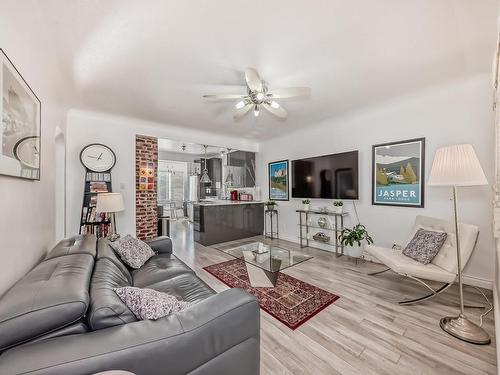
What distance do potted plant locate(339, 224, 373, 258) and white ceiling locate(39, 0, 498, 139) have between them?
1.95m

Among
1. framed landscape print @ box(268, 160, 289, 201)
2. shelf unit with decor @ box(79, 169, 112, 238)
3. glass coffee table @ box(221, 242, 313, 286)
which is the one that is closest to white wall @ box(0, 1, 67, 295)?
shelf unit with decor @ box(79, 169, 112, 238)

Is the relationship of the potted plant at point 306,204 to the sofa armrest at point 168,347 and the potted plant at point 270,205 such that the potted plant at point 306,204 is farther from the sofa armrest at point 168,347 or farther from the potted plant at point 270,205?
the sofa armrest at point 168,347

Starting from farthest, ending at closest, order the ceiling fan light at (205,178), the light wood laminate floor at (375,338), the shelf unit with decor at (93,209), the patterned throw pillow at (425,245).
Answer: the ceiling fan light at (205,178), the shelf unit with decor at (93,209), the patterned throw pillow at (425,245), the light wood laminate floor at (375,338)

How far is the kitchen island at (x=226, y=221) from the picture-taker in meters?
4.54

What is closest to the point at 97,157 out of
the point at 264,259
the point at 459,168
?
the point at 264,259

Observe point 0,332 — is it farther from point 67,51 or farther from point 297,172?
point 297,172

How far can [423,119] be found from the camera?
114 inches

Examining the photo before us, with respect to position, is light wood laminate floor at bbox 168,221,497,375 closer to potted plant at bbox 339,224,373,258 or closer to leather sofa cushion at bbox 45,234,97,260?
potted plant at bbox 339,224,373,258

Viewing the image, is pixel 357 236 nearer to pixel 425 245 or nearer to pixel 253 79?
pixel 425 245

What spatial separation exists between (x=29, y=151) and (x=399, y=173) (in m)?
4.00

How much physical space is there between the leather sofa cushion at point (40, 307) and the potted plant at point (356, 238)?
10.6 ft

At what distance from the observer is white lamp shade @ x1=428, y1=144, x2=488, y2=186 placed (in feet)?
5.54

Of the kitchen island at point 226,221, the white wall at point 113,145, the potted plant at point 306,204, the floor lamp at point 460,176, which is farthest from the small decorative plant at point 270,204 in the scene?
the floor lamp at point 460,176

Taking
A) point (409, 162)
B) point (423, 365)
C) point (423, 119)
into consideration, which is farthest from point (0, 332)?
point (423, 119)
